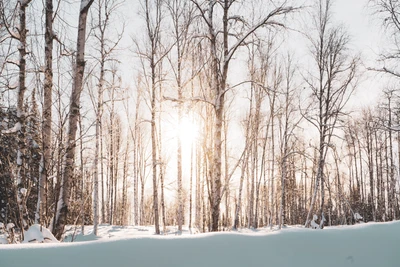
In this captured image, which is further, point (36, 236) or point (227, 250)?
point (36, 236)

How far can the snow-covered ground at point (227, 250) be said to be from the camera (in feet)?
4.31

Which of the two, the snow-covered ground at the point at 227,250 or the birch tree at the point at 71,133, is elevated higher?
the birch tree at the point at 71,133

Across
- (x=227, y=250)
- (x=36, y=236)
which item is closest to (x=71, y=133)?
(x=36, y=236)

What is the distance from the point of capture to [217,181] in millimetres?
6613

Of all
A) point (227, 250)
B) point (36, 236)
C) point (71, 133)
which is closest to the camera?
point (227, 250)

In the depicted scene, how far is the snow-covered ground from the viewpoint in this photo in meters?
1.31

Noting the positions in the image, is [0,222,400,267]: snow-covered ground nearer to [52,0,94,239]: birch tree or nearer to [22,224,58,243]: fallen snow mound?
[22,224,58,243]: fallen snow mound

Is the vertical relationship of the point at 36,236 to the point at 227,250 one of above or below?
below

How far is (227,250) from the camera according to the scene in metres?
1.53

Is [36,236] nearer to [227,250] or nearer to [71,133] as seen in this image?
[227,250]

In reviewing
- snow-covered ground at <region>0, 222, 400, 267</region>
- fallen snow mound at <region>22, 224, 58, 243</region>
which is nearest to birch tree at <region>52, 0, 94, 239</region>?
fallen snow mound at <region>22, 224, 58, 243</region>

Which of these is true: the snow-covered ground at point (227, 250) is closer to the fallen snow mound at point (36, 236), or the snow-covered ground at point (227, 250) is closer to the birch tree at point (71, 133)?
the fallen snow mound at point (36, 236)

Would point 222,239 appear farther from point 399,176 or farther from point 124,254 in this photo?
point 399,176

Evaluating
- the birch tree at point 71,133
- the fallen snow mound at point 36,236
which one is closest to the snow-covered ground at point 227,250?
the fallen snow mound at point 36,236
